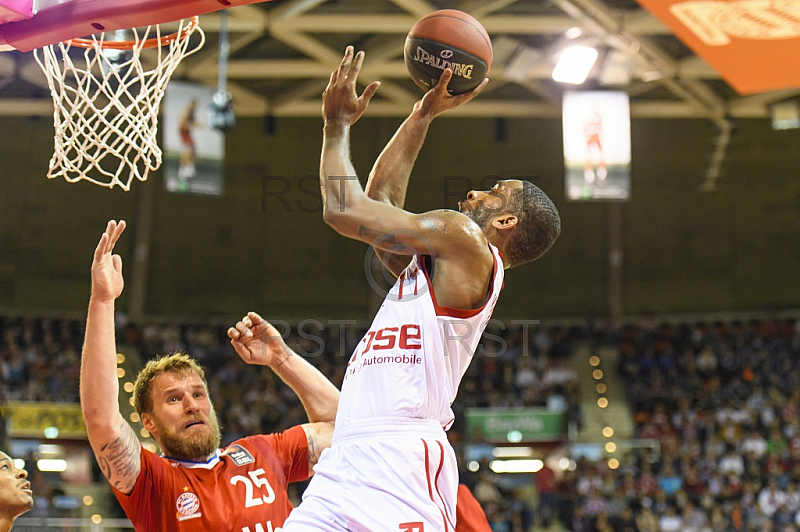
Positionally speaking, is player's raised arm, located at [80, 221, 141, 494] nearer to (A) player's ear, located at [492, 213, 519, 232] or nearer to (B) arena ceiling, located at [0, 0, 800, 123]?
(A) player's ear, located at [492, 213, 519, 232]

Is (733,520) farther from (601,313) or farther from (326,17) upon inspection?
(326,17)

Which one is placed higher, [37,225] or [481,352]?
[37,225]

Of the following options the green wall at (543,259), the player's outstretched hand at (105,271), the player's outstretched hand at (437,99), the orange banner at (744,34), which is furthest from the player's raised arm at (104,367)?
the green wall at (543,259)

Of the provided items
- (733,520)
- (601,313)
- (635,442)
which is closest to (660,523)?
(733,520)

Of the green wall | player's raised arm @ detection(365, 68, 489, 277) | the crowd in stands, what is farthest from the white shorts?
the green wall

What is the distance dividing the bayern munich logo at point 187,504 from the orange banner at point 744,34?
5739 mm

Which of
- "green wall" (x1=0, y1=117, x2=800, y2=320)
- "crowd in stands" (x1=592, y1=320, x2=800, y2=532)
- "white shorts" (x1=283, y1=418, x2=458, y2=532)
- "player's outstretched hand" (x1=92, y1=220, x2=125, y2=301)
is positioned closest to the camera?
"white shorts" (x1=283, y1=418, x2=458, y2=532)

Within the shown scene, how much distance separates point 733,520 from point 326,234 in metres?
10.6

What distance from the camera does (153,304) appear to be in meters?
19.3

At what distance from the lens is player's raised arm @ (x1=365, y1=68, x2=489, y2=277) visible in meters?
3.15

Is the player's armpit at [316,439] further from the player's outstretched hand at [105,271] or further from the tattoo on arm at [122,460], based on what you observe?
the player's outstretched hand at [105,271]

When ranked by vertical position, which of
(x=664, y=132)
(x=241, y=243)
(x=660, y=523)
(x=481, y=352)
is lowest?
(x=660, y=523)

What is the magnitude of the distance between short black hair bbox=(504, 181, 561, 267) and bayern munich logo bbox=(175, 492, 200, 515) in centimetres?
146

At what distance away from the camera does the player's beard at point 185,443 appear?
3389 mm
